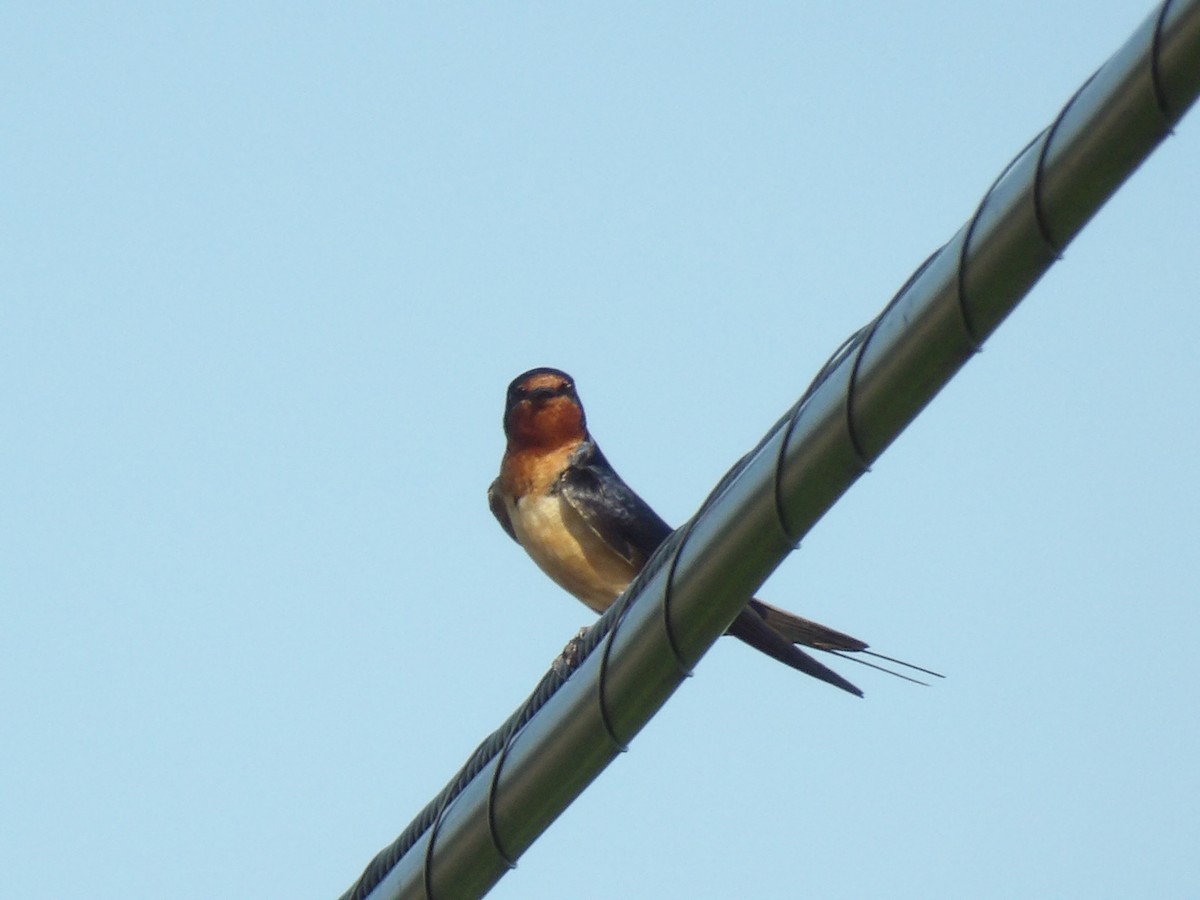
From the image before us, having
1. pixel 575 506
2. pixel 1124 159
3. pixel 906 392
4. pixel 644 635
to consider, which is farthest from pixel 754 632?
pixel 1124 159

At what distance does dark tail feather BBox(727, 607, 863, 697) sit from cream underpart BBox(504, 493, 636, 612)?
4.46 ft

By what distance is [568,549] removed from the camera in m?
6.35

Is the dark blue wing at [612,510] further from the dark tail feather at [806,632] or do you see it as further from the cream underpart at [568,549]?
the dark tail feather at [806,632]

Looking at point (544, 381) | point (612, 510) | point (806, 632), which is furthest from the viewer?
point (544, 381)

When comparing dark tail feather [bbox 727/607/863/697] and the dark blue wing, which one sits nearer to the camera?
dark tail feather [bbox 727/607/863/697]

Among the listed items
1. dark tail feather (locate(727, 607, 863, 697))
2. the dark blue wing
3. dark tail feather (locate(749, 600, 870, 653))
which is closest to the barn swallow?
the dark blue wing

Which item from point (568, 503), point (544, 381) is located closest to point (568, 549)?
point (568, 503)

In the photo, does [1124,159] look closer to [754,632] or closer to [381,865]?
[381,865]

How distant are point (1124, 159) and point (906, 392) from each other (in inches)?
16.1

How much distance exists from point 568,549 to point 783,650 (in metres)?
1.67

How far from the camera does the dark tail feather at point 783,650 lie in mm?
4633

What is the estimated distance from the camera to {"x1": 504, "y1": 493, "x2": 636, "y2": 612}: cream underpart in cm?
636

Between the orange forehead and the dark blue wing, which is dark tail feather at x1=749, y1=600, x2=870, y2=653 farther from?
the orange forehead

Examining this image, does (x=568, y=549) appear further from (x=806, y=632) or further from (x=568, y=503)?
(x=806, y=632)
